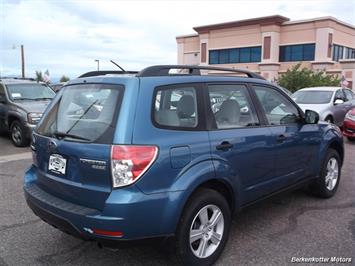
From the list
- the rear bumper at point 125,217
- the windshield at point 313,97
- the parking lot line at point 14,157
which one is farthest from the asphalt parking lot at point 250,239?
the windshield at point 313,97

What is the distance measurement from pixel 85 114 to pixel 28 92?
26.0 ft

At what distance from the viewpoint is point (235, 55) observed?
47312 millimetres

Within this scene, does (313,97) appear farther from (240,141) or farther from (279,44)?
(279,44)

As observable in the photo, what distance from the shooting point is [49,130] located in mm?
3500

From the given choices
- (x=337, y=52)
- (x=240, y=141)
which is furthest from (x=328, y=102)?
(x=337, y=52)

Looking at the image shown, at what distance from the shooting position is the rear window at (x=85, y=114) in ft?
9.82

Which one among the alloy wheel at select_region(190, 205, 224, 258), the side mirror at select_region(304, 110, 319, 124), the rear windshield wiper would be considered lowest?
the alloy wheel at select_region(190, 205, 224, 258)

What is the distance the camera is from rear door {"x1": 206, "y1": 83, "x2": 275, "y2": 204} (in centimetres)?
344

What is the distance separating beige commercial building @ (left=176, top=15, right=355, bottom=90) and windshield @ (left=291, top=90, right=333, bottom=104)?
2381 cm

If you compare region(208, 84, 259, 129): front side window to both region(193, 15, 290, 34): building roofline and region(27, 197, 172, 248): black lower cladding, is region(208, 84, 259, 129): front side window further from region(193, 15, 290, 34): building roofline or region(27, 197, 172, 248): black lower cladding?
region(193, 15, 290, 34): building roofline

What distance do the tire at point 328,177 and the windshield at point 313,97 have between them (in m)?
6.98

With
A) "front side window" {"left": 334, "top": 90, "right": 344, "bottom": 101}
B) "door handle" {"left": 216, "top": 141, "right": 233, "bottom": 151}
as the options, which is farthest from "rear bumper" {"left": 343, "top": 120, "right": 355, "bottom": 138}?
"door handle" {"left": 216, "top": 141, "right": 233, "bottom": 151}

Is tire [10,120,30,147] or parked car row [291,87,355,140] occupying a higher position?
parked car row [291,87,355,140]

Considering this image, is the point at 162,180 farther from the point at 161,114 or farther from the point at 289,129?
the point at 289,129
